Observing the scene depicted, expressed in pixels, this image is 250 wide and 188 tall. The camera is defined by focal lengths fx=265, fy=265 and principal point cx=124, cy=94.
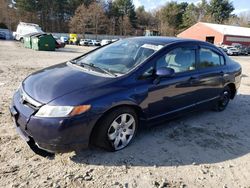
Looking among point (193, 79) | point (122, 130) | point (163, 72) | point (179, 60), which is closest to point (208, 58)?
point (193, 79)

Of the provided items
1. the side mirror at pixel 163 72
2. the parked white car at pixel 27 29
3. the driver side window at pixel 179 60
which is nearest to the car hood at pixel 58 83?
the side mirror at pixel 163 72

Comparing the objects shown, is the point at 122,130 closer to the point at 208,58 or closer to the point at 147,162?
the point at 147,162

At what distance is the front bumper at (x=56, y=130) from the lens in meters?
3.16

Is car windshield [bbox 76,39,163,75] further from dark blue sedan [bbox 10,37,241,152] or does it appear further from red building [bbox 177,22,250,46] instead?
red building [bbox 177,22,250,46]

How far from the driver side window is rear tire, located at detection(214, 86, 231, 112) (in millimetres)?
1473

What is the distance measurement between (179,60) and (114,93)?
1595mm

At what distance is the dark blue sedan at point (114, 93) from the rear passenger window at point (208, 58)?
0.06 ft

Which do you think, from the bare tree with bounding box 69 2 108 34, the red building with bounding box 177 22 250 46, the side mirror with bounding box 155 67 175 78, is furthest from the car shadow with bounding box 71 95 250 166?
the bare tree with bounding box 69 2 108 34

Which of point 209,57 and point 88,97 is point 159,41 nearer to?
point 209,57

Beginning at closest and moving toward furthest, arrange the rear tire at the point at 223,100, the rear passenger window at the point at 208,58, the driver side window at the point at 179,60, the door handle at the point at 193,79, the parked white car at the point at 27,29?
the driver side window at the point at 179,60 < the door handle at the point at 193,79 < the rear passenger window at the point at 208,58 < the rear tire at the point at 223,100 < the parked white car at the point at 27,29

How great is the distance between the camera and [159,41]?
183 inches

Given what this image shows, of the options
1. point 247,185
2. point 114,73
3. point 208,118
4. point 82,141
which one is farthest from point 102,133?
point 208,118

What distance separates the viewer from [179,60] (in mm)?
4574

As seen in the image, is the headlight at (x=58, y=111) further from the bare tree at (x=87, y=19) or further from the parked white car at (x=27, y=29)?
the bare tree at (x=87, y=19)
